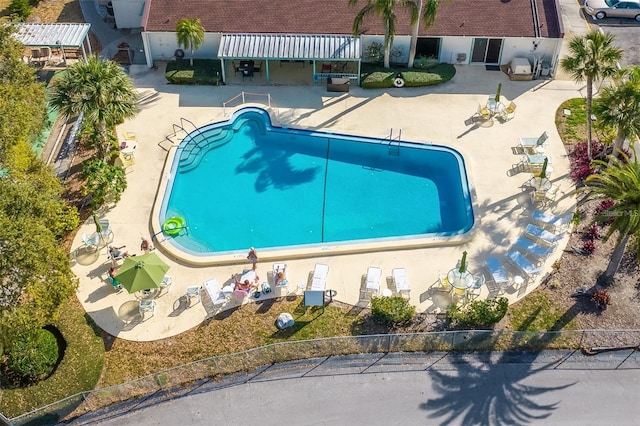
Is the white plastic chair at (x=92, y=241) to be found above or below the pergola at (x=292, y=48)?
below

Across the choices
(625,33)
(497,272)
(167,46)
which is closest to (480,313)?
(497,272)

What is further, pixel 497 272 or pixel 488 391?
pixel 497 272

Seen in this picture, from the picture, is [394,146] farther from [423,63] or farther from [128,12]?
[128,12]

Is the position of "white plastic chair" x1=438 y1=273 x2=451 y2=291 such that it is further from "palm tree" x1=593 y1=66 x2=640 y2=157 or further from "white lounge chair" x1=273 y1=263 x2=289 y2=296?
"palm tree" x1=593 y1=66 x2=640 y2=157

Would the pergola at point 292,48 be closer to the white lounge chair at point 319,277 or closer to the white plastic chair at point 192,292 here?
the white lounge chair at point 319,277

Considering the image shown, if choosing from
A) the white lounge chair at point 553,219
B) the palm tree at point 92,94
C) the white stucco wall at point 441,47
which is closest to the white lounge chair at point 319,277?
the white lounge chair at point 553,219

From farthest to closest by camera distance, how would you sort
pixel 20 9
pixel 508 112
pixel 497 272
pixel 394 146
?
pixel 20 9
pixel 508 112
pixel 394 146
pixel 497 272

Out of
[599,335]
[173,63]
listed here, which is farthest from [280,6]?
[599,335]
